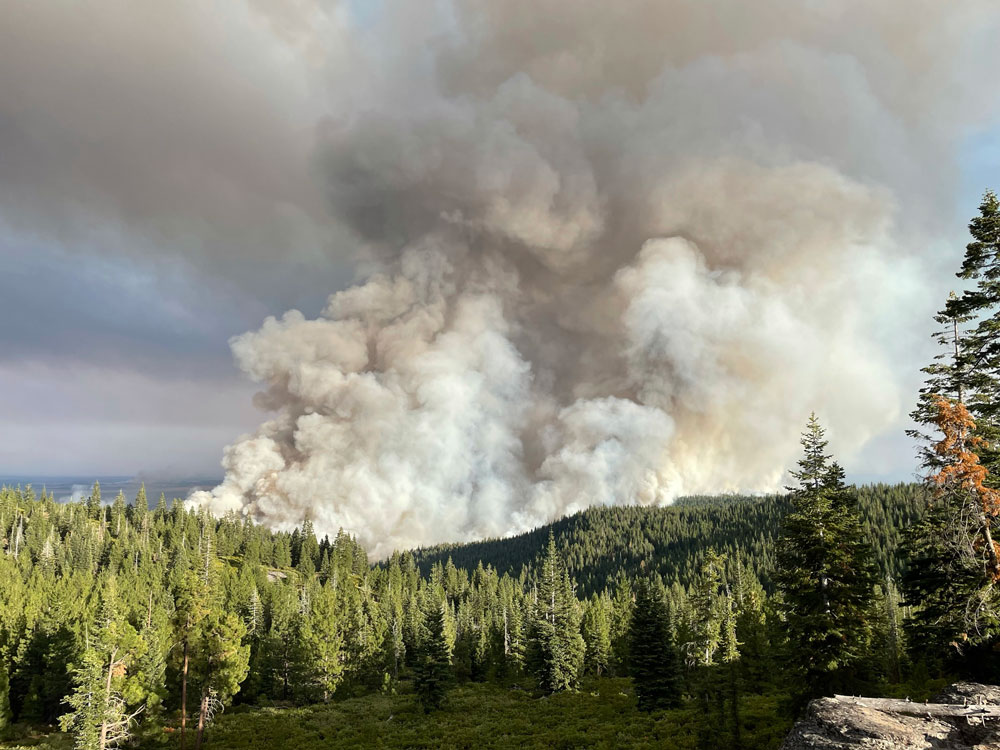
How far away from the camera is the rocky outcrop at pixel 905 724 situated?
502 inches

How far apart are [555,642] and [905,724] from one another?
183ft

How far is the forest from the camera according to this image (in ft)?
76.9

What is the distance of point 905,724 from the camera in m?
13.6

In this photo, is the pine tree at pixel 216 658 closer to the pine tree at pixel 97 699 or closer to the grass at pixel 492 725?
the grass at pixel 492 725

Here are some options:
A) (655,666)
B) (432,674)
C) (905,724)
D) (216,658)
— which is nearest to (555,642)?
(432,674)

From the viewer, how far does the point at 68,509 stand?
161 metres

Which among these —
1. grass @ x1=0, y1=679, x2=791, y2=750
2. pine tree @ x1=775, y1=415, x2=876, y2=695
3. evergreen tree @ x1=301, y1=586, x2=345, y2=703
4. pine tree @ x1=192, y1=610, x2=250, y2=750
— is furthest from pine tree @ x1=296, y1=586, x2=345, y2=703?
pine tree @ x1=775, y1=415, x2=876, y2=695

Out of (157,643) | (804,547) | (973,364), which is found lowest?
(157,643)

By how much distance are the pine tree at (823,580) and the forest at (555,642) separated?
104 mm

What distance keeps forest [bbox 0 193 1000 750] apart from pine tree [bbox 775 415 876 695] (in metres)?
0.10

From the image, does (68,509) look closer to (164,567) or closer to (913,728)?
(164,567)

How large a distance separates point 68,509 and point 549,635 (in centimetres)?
16693

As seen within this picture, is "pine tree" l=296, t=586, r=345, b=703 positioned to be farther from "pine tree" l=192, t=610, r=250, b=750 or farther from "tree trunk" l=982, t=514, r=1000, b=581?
"tree trunk" l=982, t=514, r=1000, b=581

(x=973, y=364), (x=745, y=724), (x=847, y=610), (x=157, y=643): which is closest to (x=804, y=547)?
(x=847, y=610)
